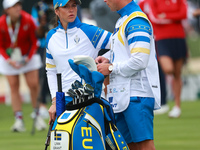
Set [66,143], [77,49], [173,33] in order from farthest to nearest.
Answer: [173,33] → [77,49] → [66,143]

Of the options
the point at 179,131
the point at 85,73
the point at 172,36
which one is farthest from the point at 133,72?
the point at 172,36

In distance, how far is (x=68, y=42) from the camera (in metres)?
5.17

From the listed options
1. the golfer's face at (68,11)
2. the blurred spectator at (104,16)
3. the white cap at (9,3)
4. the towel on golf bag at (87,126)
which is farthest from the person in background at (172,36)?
the towel on golf bag at (87,126)

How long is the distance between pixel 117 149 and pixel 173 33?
686 cm

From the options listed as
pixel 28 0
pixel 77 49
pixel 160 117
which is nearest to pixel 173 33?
pixel 160 117

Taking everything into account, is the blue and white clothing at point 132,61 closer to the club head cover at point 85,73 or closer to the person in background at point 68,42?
the club head cover at point 85,73

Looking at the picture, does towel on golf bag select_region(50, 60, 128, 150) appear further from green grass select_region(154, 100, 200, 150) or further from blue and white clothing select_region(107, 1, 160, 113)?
green grass select_region(154, 100, 200, 150)

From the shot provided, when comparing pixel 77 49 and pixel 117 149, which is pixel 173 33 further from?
pixel 117 149

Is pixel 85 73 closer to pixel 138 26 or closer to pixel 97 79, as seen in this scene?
pixel 97 79

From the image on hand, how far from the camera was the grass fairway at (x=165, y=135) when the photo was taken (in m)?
7.88

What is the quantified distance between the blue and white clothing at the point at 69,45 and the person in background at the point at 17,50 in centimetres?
484

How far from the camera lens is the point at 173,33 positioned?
429 inches

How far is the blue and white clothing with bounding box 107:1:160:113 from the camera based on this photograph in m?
4.44

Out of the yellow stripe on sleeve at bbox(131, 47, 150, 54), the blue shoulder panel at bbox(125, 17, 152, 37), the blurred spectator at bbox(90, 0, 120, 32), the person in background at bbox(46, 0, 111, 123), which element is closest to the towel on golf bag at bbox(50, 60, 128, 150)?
the yellow stripe on sleeve at bbox(131, 47, 150, 54)
